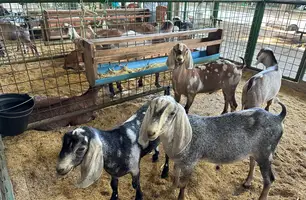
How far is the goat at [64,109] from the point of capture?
3.24 metres

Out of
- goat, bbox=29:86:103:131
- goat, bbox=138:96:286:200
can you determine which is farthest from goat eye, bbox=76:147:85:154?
goat, bbox=29:86:103:131

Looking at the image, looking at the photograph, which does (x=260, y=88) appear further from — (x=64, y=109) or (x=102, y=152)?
(x=64, y=109)

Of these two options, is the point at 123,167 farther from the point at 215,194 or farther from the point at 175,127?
the point at 215,194

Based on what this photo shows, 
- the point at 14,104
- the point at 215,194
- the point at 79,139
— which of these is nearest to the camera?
the point at 79,139

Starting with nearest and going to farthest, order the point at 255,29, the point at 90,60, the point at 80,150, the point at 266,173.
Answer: the point at 80,150, the point at 266,173, the point at 90,60, the point at 255,29

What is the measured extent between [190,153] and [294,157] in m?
1.81

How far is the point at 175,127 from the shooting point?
1.72 meters

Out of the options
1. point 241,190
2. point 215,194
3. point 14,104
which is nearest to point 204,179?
point 215,194

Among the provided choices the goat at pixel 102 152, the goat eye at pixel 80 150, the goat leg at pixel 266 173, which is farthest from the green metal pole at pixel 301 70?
the goat eye at pixel 80 150

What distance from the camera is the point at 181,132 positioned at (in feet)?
5.67

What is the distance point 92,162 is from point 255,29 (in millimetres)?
5086

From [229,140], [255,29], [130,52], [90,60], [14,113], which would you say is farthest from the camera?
[255,29]

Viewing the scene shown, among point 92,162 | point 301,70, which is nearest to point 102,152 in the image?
point 92,162

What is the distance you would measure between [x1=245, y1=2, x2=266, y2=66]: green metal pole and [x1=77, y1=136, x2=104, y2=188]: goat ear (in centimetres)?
496
